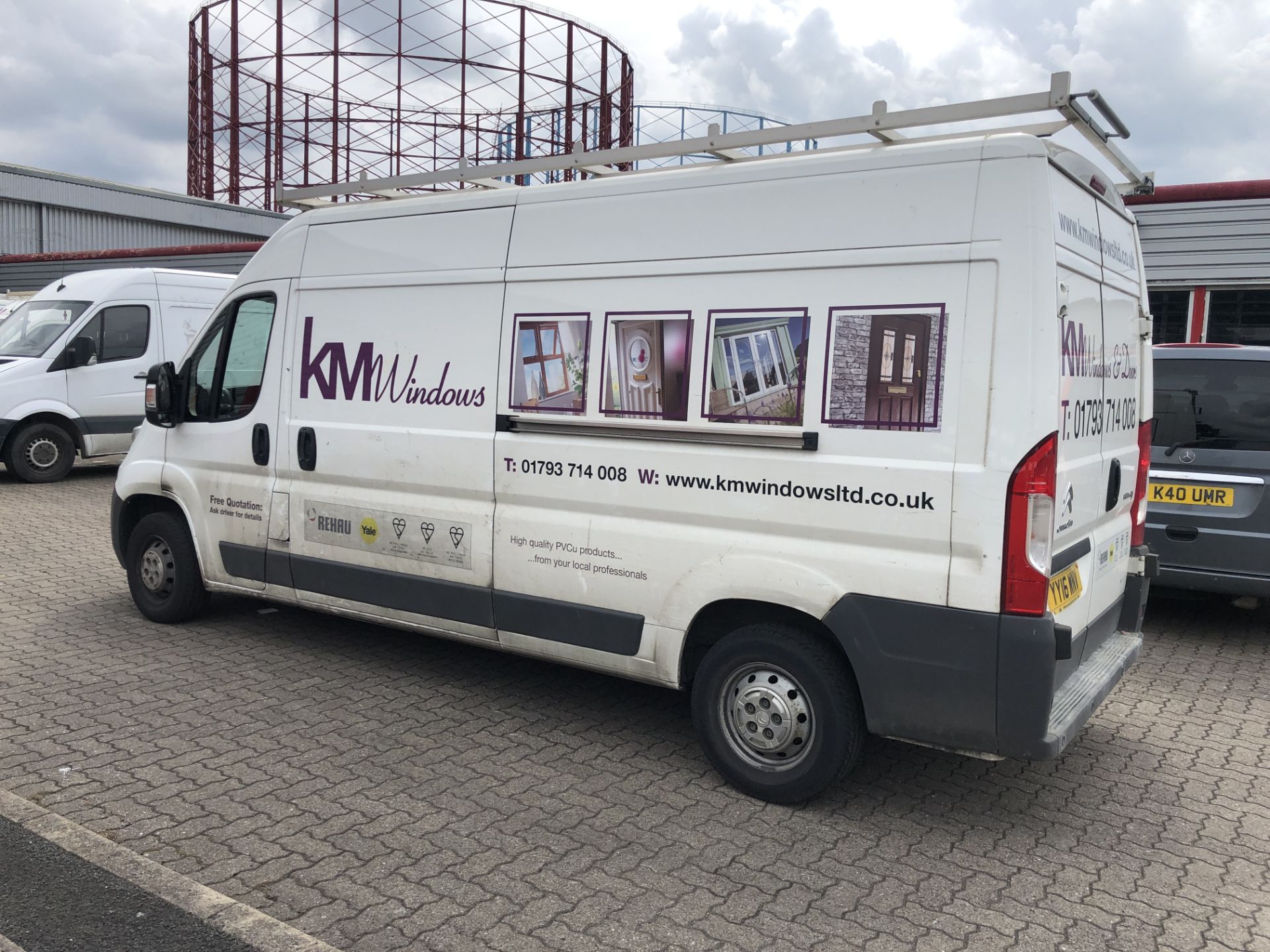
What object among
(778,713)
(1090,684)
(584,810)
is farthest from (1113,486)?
(584,810)

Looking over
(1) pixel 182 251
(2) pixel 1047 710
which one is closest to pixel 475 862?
(2) pixel 1047 710

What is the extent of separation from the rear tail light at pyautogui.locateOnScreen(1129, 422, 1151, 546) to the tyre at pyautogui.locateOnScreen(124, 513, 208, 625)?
5.01m

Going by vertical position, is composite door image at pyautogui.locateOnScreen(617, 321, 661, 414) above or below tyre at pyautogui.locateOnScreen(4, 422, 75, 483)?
above

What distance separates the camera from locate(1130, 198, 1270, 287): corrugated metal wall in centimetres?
1214

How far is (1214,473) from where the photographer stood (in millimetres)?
6156

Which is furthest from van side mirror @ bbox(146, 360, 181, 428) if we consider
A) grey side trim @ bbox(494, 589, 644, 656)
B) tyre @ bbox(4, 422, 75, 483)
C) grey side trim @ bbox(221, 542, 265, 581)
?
tyre @ bbox(4, 422, 75, 483)

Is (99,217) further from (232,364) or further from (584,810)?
(584,810)

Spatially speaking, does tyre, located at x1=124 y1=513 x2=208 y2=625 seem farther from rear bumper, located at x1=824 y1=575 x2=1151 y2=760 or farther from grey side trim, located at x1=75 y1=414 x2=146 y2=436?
grey side trim, located at x1=75 y1=414 x2=146 y2=436

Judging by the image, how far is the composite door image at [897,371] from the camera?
355cm

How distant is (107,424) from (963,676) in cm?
1157

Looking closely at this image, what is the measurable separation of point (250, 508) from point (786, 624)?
3.15 metres

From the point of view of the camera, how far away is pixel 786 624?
396 cm

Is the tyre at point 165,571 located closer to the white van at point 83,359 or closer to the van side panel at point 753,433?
the van side panel at point 753,433

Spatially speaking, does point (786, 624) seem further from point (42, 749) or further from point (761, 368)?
point (42, 749)
